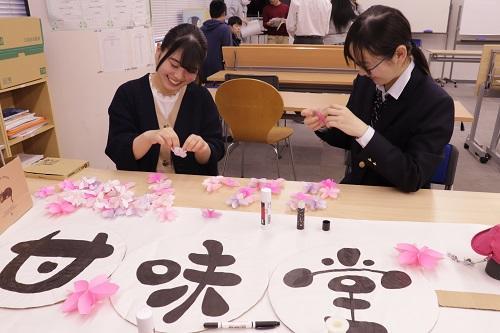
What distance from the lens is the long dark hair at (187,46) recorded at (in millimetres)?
1527

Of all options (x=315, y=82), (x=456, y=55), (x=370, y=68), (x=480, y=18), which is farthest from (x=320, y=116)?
(x=480, y=18)

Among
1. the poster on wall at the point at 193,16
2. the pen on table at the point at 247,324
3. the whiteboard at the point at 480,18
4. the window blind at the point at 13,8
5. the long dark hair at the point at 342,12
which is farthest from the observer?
the whiteboard at the point at 480,18

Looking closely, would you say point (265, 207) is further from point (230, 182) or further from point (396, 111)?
point (396, 111)

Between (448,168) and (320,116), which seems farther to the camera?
(448,168)

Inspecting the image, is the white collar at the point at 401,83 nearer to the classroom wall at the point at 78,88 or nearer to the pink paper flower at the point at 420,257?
the pink paper flower at the point at 420,257

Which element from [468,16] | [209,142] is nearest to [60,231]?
[209,142]

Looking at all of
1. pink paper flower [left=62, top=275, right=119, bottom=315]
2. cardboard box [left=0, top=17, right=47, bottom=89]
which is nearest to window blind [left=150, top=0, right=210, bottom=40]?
cardboard box [left=0, top=17, right=47, bottom=89]

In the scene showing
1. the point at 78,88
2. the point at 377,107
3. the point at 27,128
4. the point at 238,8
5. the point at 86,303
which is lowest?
the point at 27,128

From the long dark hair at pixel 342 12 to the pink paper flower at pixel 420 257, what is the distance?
4303 mm

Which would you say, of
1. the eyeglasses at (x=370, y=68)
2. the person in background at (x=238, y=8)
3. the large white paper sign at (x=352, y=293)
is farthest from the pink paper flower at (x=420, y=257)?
the person in background at (x=238, y=8)

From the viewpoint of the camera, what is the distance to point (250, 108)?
2.84 metres

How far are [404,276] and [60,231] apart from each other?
3.07 feet

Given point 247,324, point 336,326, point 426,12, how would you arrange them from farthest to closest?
point 426,12
point 247,324
point 336,326

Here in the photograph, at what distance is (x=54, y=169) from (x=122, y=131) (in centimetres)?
30
